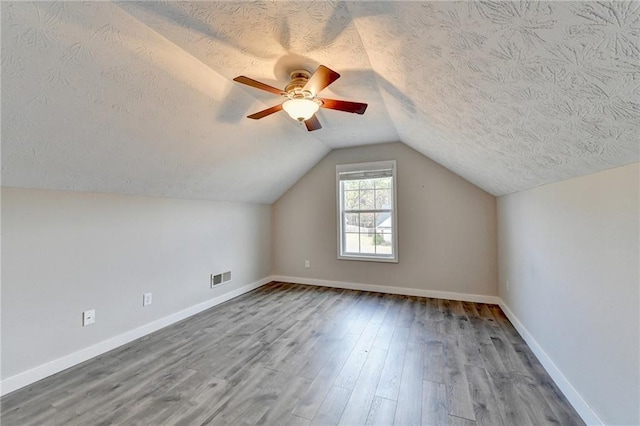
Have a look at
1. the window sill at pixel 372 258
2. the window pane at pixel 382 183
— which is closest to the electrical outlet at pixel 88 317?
the window sill at pixel 372 258

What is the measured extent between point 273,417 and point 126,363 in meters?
1.48

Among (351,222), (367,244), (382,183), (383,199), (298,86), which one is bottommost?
(367,244)

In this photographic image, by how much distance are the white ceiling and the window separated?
5.20ft

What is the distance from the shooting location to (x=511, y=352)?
2346mm

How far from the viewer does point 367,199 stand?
4.42 meters

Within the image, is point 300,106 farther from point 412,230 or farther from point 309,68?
point 412,230

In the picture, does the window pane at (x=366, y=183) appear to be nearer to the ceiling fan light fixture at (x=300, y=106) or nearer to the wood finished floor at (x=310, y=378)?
the wood finished floor at (x=310, y=378)

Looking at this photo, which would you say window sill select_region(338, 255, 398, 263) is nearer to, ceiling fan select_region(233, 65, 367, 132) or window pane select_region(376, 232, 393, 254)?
window pane select_region(376, 232, 393, 254)

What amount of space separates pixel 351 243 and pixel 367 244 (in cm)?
28

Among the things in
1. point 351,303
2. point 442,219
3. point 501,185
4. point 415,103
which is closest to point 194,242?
point 351,303

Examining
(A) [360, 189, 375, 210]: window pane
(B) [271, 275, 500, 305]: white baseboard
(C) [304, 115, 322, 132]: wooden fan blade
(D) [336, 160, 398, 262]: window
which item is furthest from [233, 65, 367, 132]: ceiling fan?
(B) [271, 275, 500, 305]: white baseboard

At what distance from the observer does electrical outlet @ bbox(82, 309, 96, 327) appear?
90.1 inches

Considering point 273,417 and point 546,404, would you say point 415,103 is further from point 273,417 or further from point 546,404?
point 273,417

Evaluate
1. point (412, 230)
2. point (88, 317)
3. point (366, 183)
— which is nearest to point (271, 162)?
point (366, 183)
